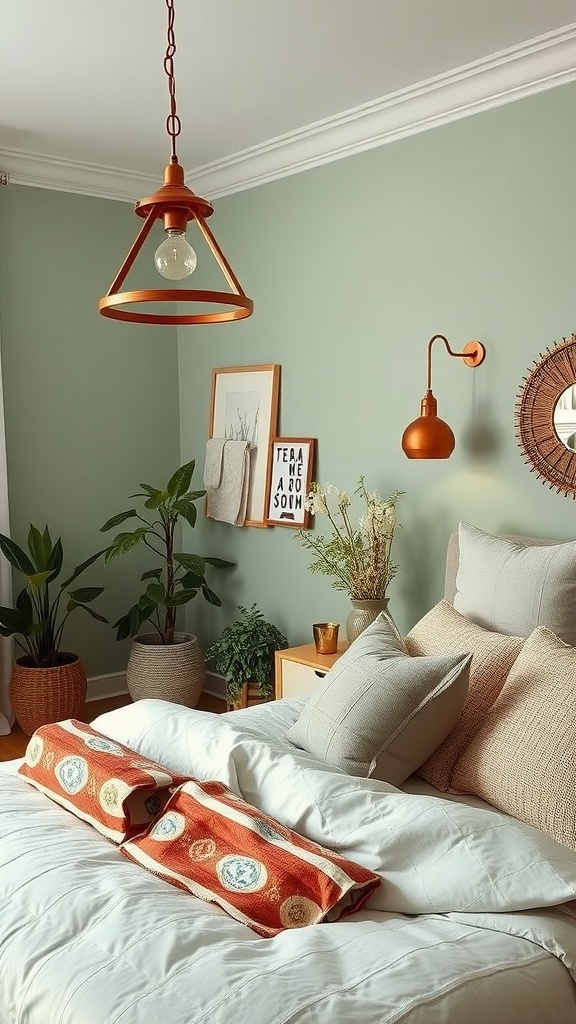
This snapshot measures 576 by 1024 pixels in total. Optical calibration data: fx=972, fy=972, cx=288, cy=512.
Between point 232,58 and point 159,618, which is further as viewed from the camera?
point 159,618

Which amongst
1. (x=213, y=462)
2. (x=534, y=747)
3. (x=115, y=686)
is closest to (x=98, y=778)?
(x=534, y=747)

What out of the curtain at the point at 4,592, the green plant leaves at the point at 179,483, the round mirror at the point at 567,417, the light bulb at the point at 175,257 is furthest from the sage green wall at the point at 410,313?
the light bulb at the point at 175,257

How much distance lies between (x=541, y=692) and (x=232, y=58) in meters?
2.40

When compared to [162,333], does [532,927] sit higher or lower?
lower

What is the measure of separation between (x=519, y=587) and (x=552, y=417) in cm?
74

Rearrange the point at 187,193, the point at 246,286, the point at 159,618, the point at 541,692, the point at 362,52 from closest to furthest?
the point at 187,193 < the point at 541,692 < the point at 362,52 < the point at 246,286 < the point at 159,618

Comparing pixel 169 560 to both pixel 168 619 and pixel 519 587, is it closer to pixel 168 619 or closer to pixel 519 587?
pixel 168 619

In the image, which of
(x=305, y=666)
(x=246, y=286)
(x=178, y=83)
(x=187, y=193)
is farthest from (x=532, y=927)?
(x=246, y=286)

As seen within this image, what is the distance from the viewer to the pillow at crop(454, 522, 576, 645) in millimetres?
2838

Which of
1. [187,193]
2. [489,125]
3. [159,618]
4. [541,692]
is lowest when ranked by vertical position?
[159,618]

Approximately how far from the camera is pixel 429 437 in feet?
11.3

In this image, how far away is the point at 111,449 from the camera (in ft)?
16.4

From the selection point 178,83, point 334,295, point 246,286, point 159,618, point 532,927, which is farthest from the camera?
point 159,618

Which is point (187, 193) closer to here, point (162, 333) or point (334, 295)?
point (334, 295)
